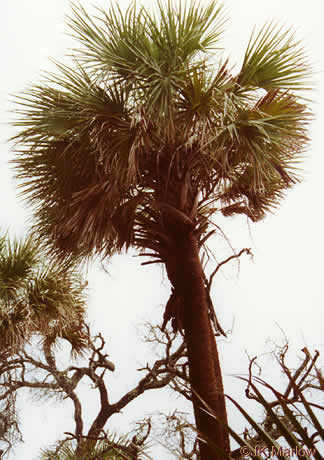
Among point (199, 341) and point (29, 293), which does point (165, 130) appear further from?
point (29, 293)

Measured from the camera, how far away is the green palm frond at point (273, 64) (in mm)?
3771

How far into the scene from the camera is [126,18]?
372cm

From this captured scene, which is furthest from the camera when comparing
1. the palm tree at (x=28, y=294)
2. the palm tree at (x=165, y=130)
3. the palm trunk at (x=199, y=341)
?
the palm tree at (x=28, y=294)

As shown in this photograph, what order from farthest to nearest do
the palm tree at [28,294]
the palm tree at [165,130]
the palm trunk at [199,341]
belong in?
the palm tree at [28,294] < the palm tree at [165,130] < the palm trunk at [199,341]

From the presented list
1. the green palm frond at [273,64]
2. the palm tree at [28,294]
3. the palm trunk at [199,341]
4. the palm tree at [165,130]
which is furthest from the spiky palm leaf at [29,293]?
the green palm frond at [273,64]

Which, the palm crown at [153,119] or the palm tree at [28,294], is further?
the palm tree at [28,294]

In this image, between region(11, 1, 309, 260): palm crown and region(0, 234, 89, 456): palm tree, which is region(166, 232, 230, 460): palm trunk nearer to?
region(11, 1, 309, 260): palm crown

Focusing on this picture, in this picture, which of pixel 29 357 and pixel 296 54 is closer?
pixel 296 54

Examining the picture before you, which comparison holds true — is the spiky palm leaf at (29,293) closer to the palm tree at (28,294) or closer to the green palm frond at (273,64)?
the palm tree at (28,294)

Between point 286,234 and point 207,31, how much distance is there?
638 centimetres

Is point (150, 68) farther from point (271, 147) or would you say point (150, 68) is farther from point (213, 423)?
point (213, 423)

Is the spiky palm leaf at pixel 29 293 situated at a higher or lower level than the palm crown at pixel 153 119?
lower

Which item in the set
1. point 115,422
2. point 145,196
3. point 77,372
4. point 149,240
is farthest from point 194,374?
point 115,422

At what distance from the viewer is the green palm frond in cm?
377
